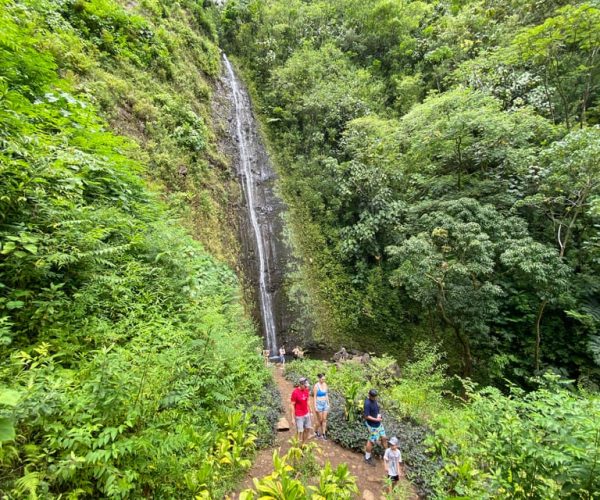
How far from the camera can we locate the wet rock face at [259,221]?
12305 millimetres

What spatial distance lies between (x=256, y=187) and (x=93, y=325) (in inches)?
480

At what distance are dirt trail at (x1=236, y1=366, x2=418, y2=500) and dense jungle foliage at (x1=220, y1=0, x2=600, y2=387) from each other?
5419 millimetres

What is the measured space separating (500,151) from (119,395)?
1173 cm

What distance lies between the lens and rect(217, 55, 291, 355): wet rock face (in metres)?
12.3

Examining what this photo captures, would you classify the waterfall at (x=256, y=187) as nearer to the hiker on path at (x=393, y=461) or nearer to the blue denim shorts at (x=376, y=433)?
the blue denim shorts at (x=376, y=433)

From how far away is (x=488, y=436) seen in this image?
3.03 m

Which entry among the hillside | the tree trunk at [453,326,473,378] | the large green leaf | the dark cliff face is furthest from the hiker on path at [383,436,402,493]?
the dark cliff face

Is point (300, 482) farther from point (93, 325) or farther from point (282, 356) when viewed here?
point (282, 356)

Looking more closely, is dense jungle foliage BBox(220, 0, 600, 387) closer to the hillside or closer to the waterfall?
the hillside

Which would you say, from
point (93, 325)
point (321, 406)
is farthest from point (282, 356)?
point (93, 325)

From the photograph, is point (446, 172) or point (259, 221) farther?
point (259, 221)

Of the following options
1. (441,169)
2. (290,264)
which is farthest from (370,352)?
(441,169)

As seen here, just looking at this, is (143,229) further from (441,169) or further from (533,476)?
(441,169)

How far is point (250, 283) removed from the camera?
12133mm
